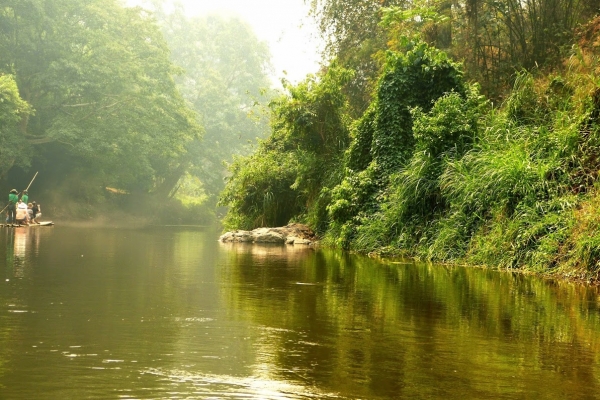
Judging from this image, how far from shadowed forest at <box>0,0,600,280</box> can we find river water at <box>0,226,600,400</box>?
372 centimetres

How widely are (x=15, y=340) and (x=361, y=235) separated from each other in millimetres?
13210

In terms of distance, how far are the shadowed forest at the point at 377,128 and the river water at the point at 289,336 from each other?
3719 mm

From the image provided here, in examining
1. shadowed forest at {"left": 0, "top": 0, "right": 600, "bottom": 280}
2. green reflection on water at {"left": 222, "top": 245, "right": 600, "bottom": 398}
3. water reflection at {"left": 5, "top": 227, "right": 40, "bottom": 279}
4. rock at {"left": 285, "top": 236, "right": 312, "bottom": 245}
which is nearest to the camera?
green reflection on water at {"left": 222, "top": 245, "right": 600, "bottom": 398}

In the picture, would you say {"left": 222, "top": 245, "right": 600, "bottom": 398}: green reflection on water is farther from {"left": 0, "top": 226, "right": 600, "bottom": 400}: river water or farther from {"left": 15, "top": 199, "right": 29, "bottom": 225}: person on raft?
{"left": 15, "top": 199, "right": 29, "bottom": 225}: person on raft

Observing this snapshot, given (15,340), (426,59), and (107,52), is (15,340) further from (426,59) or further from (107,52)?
(107,52)

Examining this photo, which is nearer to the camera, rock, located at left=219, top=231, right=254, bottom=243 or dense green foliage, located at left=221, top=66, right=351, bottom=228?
rock, located at left=219, top=231, right=254, bottom=243

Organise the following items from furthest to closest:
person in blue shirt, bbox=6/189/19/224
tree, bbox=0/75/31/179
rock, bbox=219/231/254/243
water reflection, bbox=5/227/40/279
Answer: tree, bbox=0/75/31/179, person in blue shirt, bbox=6/189/19/224, rock, bbox=219/231/254/243, water reflection, bbox=5/227/40/279

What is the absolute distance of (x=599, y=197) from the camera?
12078mm

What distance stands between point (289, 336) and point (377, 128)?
1438 cm

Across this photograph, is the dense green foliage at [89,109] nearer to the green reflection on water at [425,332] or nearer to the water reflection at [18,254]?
the water reflection at [18,254]

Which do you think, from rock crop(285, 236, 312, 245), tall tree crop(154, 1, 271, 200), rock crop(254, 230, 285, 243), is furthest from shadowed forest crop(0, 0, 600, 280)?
tall tree crop(154, 1, 271, 200)

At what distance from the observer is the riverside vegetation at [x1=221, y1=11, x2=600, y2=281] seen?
13.2 metres

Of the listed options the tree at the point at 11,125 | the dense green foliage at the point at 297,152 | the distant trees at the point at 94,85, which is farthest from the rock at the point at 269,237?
the distant trees at the point at 94,85

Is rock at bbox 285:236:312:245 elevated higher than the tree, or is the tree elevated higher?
the tree
